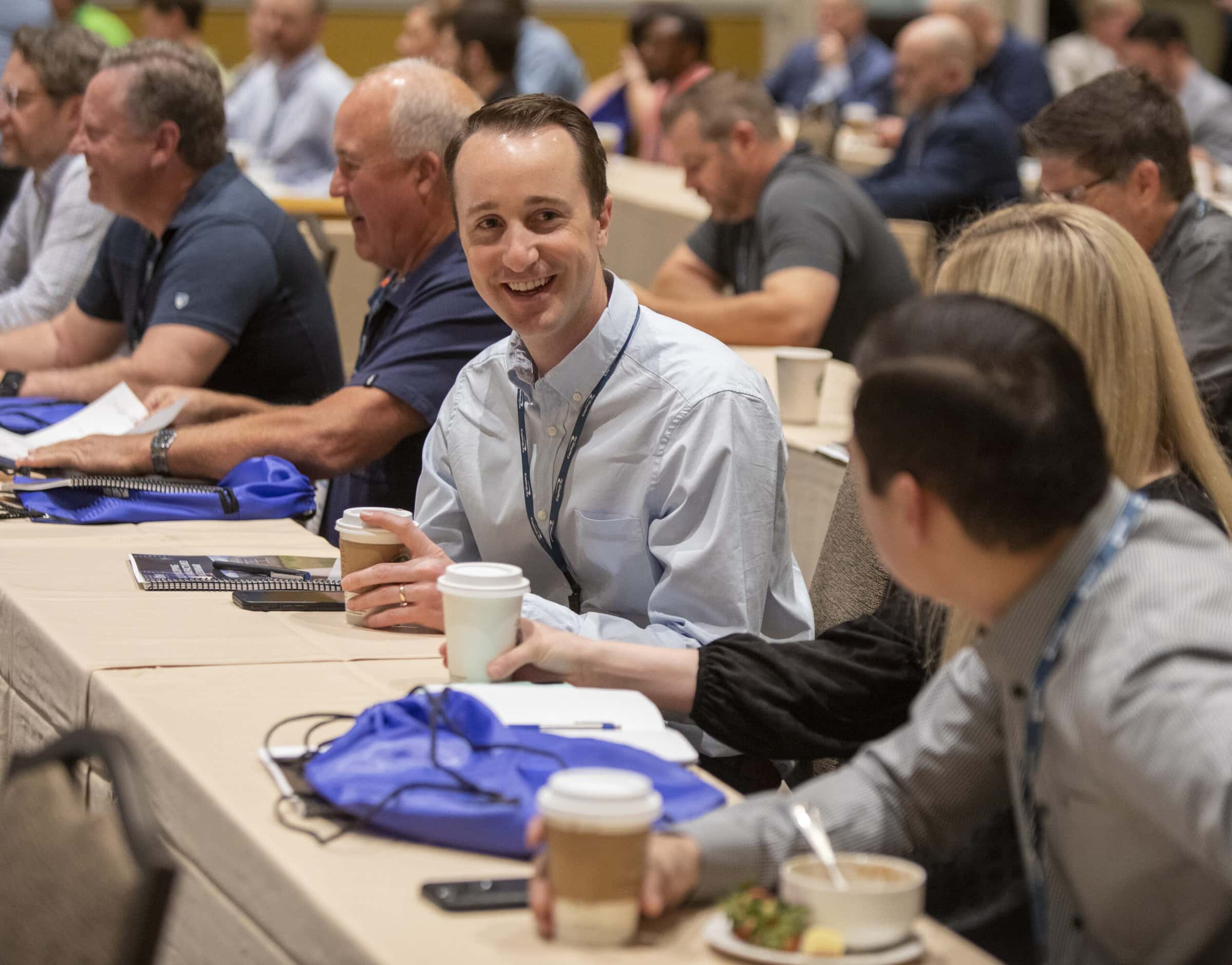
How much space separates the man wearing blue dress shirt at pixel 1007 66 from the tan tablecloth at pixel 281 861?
25.7 feet

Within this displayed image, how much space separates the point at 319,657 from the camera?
180 centimetres

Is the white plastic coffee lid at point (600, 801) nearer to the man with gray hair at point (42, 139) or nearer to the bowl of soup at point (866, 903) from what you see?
the bowl of soup at point (866, 903)

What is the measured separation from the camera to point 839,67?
10.1 m

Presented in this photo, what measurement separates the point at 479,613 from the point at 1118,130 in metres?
2.09

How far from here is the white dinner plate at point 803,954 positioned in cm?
110

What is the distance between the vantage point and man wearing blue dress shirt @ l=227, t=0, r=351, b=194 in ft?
22.3

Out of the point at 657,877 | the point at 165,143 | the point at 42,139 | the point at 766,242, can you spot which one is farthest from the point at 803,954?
the point at 42,139

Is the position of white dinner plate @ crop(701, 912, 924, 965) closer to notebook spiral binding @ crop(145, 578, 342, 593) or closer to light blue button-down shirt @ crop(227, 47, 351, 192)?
notebook spiral binding @ crop(145, 578, 342, 593)

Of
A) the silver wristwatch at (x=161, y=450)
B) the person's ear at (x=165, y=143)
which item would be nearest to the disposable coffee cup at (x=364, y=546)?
the silver wristwatch at (x=161, y=450)

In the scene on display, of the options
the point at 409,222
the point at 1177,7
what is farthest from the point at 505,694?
the point at 1177,7

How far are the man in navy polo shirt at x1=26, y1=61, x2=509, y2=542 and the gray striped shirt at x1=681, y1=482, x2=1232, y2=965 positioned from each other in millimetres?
1555

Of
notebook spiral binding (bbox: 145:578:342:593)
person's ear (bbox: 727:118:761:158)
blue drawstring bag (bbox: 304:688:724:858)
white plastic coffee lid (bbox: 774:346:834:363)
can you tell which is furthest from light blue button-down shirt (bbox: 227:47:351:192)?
blue drawstring bag (bbox: 304:688:724:858)

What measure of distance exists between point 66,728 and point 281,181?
5198 mm

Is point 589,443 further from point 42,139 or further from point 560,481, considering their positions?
point 42,139
